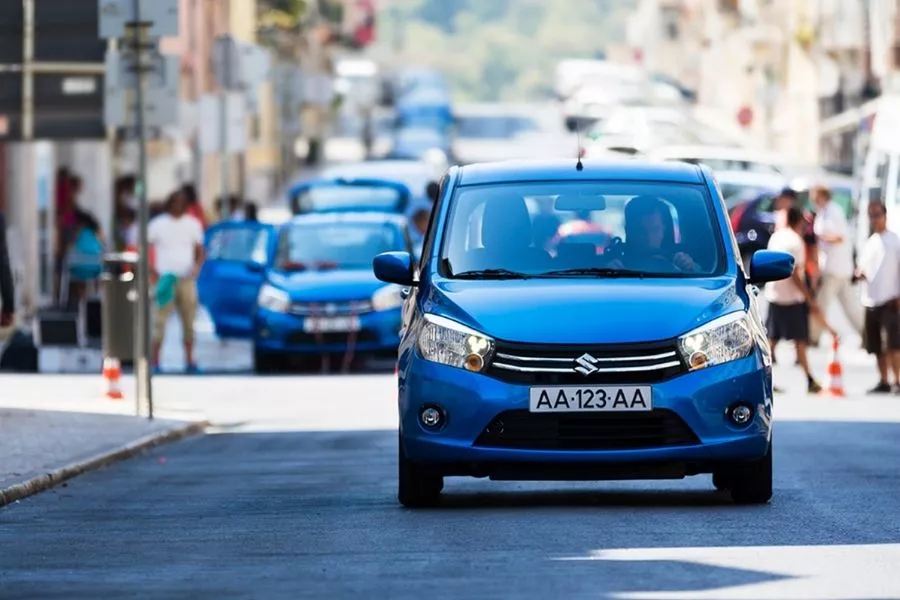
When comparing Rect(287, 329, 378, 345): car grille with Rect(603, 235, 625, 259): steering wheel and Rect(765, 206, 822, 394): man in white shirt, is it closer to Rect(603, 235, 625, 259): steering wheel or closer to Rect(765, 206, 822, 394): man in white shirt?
Rect(765, 206, 822, 394): man in white shirt

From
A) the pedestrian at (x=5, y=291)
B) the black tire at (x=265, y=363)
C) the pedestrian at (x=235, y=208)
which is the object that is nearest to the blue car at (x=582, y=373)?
the pedestrian at (x=5, y=291)

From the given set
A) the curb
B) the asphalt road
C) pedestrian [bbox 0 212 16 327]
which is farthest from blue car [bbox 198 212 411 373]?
the asphalt road

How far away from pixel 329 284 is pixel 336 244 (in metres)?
1.26

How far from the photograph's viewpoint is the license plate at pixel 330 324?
29250 mm

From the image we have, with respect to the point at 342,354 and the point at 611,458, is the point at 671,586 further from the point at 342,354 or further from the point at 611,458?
the point at 342,354

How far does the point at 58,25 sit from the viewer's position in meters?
28.9

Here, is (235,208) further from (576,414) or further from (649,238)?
(576,414)

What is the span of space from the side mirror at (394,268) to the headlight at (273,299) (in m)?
15.0

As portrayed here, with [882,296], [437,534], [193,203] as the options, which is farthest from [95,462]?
[193,203]

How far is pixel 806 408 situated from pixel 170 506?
989cm

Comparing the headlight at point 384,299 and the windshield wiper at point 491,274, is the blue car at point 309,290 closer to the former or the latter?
the headlight at point 384,299

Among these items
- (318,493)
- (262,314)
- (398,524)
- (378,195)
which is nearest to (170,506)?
(318,493)

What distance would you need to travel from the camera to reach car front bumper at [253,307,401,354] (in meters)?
29.2

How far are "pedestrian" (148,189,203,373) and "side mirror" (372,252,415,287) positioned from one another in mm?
15478
